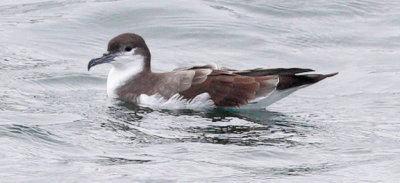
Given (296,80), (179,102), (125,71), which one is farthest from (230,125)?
(125,71)

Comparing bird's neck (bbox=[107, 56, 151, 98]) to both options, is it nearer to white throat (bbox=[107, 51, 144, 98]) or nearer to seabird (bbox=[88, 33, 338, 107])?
white throat (bbox=[107, 51, 144, 98])

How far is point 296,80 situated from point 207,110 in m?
1.05

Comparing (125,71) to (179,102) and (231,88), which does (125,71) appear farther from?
(231,88)

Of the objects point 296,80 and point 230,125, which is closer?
point 230,125

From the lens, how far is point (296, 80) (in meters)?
13.2

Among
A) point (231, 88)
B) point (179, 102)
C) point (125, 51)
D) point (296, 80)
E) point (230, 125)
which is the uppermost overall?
point (125, 51)

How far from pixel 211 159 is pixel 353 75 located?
528 cm

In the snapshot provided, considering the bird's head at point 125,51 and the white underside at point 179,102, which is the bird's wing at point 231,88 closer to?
the white underside at point 179,102

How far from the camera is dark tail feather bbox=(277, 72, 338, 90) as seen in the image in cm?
1313

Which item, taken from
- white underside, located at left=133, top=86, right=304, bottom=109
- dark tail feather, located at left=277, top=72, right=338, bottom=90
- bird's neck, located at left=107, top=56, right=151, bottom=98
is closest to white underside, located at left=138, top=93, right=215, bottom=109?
white underside, located at left=133, top=86, right=304, bottom=109

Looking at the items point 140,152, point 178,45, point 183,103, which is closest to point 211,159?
point 140,152

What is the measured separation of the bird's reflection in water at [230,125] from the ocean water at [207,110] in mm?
19

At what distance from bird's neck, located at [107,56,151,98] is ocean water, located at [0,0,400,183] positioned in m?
0.22

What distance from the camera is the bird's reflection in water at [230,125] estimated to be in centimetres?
1164
